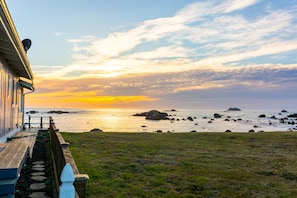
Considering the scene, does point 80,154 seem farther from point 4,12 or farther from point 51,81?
point 51,81

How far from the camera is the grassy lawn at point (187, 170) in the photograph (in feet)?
24.0

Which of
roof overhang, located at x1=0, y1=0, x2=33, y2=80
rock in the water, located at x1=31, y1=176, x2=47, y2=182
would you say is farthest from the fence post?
rock in the water, located at x1=31, y1=176, x2=47, y2=182

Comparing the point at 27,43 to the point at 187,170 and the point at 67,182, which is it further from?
the point at 67,182

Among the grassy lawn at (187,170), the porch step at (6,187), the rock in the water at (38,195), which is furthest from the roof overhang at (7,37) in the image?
the grassy lawn at (187,170)

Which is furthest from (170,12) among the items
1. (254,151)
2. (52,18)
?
(254,151)

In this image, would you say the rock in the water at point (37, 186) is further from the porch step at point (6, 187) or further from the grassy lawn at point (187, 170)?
the porch step at point (6, 187)

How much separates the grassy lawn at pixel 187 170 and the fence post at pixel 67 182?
14.1 feet

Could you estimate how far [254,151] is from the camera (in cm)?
1315

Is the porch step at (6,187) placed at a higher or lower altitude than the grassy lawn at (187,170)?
higher

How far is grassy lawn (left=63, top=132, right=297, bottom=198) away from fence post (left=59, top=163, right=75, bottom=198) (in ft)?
A: 14.1

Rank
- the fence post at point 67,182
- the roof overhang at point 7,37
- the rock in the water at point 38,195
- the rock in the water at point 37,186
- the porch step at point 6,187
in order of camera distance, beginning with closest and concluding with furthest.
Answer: the fence post at point 67,182
the porch step at point 6,187
the roof overhang at point 7,37
the rock in the water at point 38,195
the rock in the water at point 37,186

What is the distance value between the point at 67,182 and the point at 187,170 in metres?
6.95

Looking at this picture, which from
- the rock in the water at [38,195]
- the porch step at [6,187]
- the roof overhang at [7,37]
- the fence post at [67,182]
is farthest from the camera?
the rock in the water at [38,195]

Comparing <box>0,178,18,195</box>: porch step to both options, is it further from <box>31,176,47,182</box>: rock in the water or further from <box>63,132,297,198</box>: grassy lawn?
<box>31,176,47,182</box>: rock in the water
